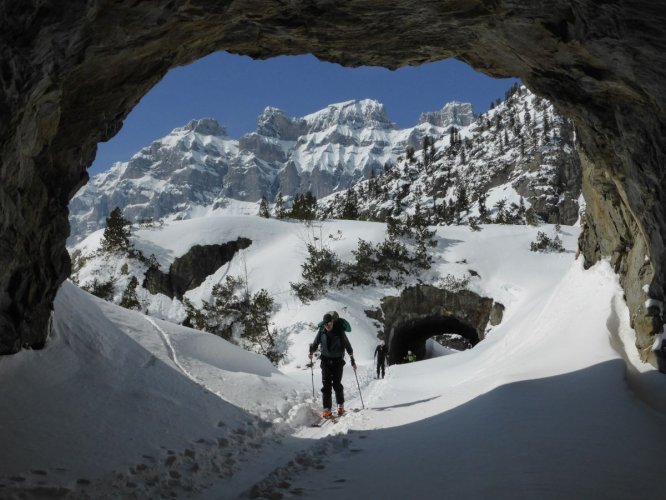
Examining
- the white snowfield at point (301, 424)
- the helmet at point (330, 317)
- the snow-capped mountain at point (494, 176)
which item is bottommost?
the white snowfield at point (301, 424)

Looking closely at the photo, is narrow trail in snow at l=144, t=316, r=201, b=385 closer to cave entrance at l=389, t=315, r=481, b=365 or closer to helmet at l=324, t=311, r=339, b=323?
helmet at l=324, t=311, r=339, b=323

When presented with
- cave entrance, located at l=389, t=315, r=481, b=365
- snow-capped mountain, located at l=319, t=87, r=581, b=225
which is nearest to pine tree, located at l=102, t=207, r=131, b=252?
cave entrance, located at l=389, t=315, r=481, b=365

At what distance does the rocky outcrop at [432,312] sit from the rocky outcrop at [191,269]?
13797 mm

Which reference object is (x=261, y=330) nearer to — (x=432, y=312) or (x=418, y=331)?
(x=432, y=312)

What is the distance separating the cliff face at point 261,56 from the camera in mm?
5023

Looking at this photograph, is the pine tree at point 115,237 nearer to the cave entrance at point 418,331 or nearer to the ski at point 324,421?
the cave entrance at point 418,331

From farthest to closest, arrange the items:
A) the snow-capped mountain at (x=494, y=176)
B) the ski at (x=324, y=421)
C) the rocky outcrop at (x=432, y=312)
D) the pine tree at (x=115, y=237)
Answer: the snow-capped mountain at (x=494, y=176) < the pine tree at (x=115, y=237) < the rocky outcrop at (x=432, y=312) < the ski at (x=324, y=421)

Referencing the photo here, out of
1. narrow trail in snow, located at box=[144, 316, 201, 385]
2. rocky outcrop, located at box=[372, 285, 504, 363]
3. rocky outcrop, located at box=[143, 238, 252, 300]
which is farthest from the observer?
rocky outcrop, located at box=[143, 238, 252, 300]

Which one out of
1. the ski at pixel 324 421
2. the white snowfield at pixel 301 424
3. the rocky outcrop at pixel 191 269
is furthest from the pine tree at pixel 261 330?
the ski at pixel 324 421

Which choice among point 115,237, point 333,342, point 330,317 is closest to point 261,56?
point 330,317

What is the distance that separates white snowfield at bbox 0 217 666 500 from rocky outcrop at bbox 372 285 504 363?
2028 cm

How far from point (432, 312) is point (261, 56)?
93.2ft

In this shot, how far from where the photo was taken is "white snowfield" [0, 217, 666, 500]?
4543mm

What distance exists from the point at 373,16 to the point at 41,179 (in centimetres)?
543
